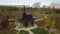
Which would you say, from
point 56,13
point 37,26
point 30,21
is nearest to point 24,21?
point 30,21

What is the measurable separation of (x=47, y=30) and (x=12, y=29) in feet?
1.51

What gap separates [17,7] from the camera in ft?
5.70

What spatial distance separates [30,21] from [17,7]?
0.26 m

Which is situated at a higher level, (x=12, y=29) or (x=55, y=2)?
(x=55, y=2)

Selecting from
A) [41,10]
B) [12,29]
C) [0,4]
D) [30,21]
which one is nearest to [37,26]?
[30,21]

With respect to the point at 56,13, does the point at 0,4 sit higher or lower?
higher

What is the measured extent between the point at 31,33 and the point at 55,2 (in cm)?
52

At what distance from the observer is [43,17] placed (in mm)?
1732

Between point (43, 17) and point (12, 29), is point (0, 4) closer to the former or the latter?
point (12, 29)

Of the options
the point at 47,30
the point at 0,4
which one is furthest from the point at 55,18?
the point at 0,4

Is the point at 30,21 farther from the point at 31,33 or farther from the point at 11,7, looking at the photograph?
the point at 11,7

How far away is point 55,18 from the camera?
1727 mm

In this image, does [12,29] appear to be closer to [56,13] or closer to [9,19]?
[9,19]

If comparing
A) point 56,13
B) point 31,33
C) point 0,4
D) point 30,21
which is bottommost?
point 31,33
